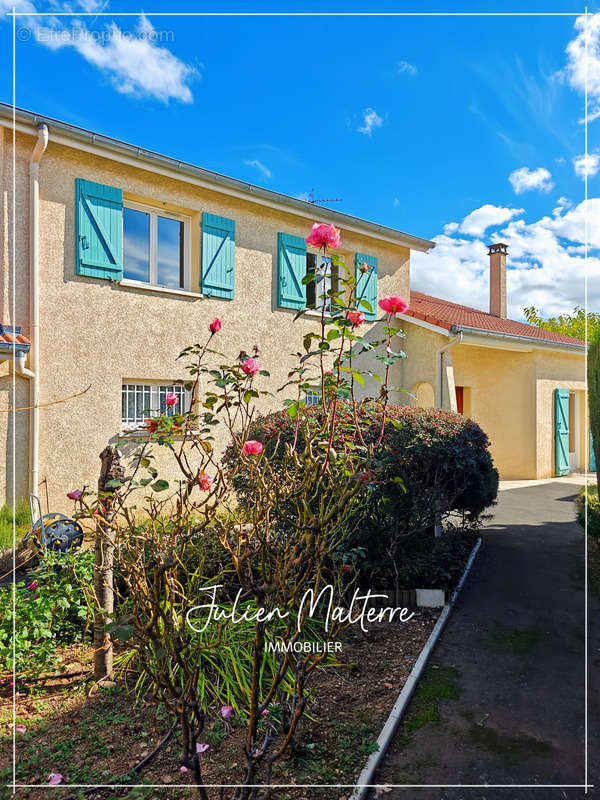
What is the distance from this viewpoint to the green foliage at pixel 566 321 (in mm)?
29828

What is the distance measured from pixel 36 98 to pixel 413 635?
26.1 ft

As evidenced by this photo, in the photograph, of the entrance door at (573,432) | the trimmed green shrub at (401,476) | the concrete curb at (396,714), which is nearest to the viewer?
the concrete curb at (396,714)

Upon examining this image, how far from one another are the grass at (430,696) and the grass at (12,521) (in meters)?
5.38

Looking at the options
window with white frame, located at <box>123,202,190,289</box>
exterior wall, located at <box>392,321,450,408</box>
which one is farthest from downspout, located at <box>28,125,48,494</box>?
exterior wall, located at <box>392,321,450,408</box>

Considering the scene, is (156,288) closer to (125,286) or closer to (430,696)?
(125,286)

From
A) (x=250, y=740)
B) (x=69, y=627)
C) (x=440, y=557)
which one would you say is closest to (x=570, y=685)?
(x=440, y=557)

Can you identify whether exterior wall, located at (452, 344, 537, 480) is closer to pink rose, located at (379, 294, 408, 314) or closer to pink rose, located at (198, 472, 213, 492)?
pink rose, located at (379, 294, 408, 314)

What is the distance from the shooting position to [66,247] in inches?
305

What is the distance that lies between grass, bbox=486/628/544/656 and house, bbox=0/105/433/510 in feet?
17.3

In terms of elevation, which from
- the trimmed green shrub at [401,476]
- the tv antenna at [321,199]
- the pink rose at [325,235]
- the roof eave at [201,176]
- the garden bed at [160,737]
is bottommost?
the garden bed at [160,737]

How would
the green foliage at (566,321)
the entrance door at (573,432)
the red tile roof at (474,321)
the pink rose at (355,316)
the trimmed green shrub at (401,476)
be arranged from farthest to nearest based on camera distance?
the green foliage at (566,321) → the entrance door at (573,432) → the red tile roof at (474,321) → the trimmed green shrub at (401,476) → the pink rose at (355,316)

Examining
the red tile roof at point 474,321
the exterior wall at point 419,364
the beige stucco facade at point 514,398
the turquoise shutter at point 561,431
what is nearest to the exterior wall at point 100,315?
the exterior wall at point 419,364

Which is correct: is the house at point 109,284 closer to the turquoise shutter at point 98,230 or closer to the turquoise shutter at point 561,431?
the turquoise shutter at point 98,230

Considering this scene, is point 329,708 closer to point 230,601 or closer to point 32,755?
point 230,601
